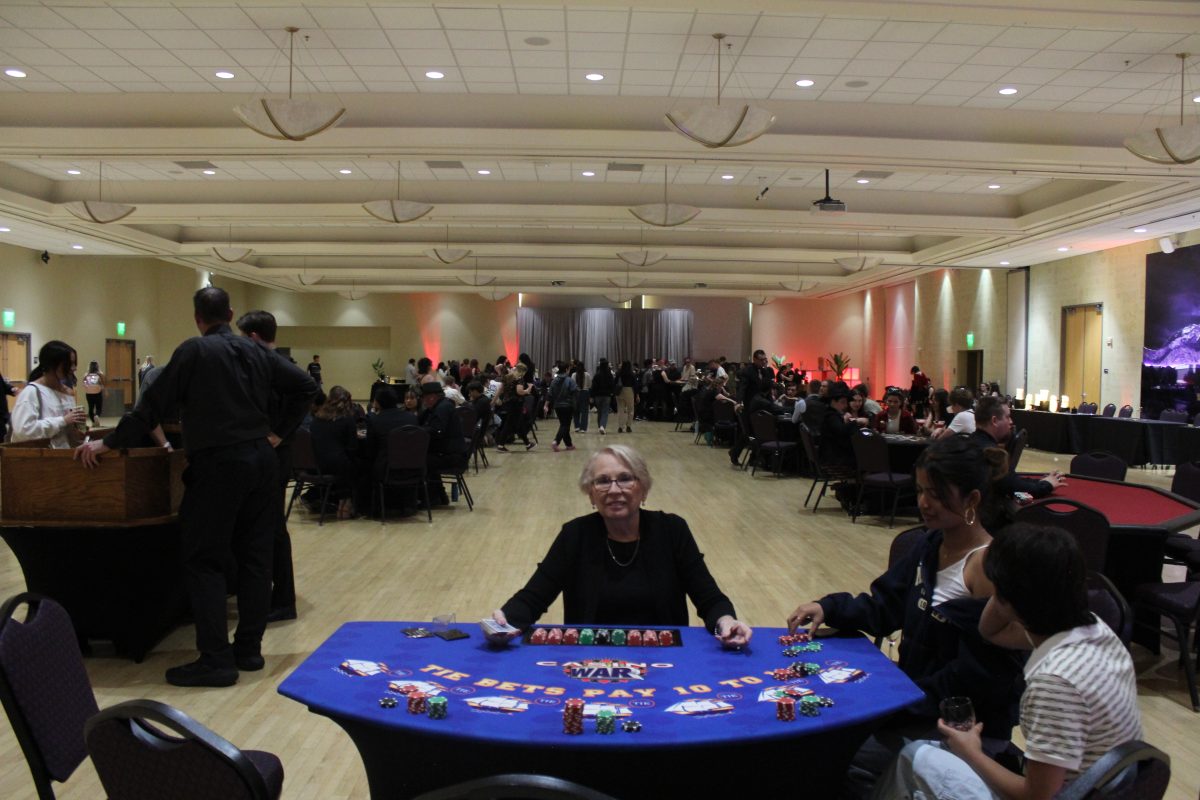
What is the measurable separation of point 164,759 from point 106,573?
3.13m

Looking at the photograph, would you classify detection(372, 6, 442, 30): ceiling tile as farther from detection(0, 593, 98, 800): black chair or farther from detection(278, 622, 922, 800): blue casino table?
detection(278, 622, 922, 800): blue casino table

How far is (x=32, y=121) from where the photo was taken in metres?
9.78

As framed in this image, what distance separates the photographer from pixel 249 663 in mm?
4312

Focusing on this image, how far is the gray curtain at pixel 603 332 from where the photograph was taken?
98.1 feet

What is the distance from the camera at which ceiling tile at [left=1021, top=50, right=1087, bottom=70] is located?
793 centimetres

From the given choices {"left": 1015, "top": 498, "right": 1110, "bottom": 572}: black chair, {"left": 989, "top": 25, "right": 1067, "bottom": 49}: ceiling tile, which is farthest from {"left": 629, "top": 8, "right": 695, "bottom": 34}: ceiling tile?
{"left": 1015, "top": 498, "right": 1110, "bottom": 572}: black chair

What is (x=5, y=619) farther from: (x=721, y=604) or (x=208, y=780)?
(x=721, y=604)

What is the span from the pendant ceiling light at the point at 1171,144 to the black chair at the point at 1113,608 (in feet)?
20.8

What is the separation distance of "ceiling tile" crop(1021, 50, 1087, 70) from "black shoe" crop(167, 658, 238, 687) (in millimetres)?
7800

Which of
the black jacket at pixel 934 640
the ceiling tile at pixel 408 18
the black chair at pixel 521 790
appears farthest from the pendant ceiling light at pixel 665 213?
the black chair at pixel 521 790

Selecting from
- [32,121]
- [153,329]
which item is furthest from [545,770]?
[153,329]

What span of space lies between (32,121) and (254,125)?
4.10 m

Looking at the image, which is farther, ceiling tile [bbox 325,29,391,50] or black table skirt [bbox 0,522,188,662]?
ceiling tile [bbox 325,29,391,50]

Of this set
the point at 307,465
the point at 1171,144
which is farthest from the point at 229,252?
the point at 1171,144
